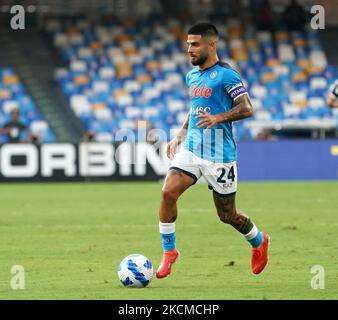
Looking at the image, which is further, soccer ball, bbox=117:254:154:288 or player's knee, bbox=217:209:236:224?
player's knee, bbox=217:209:236:224

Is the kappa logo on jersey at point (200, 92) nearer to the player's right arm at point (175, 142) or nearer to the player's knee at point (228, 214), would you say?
the player's right arm at point (175, 142)

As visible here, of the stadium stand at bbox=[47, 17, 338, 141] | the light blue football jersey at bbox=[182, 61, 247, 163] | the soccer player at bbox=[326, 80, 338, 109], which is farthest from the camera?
the stadium stand at bbox=[47, 17, 338, 141]

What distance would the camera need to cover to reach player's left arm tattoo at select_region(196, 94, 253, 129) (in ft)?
33.0

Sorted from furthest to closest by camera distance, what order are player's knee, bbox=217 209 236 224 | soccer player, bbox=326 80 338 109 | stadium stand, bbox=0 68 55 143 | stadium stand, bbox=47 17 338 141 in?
1. stadium stand, bbox=47 17 338 141
2. stadium stand, bbox=0 68 55 143
3. soccer player, bbox=326 80 338 109
4. player's knee, bbox=217 209 236 224

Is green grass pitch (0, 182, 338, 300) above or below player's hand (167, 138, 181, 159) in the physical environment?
below

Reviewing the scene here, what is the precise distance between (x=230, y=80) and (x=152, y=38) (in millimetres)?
26762

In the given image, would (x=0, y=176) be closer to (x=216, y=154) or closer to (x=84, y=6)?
(x=84, y=6)

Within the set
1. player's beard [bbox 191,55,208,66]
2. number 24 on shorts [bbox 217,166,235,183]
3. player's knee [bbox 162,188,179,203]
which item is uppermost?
player's beard [bbox 191,55,208,66]

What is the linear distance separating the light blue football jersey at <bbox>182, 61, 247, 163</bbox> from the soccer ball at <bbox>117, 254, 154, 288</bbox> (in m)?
1.29

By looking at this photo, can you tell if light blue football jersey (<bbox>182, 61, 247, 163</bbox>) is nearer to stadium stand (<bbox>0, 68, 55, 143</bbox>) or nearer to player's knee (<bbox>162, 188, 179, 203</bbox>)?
player's knee (<bbox>162, 188, 179, 203</bbox>)

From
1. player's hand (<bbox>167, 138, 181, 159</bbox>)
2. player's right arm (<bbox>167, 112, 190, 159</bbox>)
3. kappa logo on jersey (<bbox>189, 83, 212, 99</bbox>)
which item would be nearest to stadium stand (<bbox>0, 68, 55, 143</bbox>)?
player's right arm (<bbox>167, 112, 190, 159</bbox>)

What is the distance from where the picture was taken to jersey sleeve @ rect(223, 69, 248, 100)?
10383 millimetres

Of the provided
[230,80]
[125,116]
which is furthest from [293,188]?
[230,80]

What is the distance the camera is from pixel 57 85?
34906 mm
